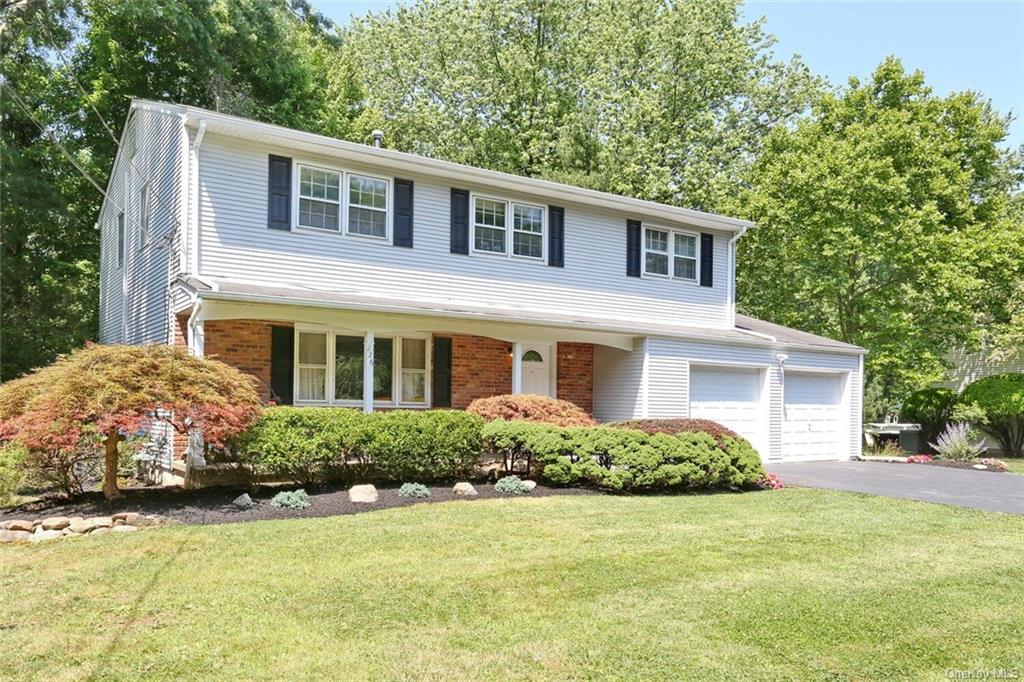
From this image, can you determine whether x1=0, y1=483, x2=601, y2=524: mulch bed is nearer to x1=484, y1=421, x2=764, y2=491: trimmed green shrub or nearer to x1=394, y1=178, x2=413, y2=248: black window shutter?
x1=484, y1=421, x2=764, y2=491: trimmed green shrub

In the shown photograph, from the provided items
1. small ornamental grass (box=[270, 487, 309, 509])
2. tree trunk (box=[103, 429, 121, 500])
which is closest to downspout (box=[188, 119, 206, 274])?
tree trunk (box=[103, 429, 121, 500])

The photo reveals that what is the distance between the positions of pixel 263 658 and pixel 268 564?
Result: 227 centimetres

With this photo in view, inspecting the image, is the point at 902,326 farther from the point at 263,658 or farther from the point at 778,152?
the point at 263,658

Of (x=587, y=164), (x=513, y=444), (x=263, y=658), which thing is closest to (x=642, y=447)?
(x=513, y=444)

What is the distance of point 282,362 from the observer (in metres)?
13.3

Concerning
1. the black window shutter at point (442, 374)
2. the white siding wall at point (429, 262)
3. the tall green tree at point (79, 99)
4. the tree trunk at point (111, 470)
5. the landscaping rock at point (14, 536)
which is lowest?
the landscaping rock at point (14, 536)

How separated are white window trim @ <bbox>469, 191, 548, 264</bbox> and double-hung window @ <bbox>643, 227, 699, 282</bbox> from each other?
2.75 m

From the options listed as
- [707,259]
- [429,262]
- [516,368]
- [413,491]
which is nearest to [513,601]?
[413,491]

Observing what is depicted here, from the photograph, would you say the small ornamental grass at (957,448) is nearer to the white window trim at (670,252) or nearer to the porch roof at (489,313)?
the porch roof at (489,313)

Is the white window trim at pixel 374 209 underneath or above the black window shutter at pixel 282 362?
above

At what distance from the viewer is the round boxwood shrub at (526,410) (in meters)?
12.9

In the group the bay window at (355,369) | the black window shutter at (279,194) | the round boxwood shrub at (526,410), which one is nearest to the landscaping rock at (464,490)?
the round boxwood shrub at (526,410)

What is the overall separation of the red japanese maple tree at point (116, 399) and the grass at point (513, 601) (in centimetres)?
174

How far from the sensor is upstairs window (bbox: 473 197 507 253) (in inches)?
608
